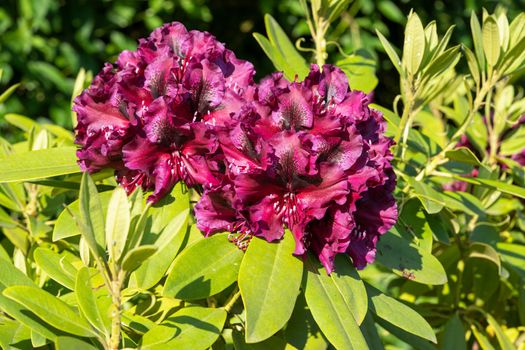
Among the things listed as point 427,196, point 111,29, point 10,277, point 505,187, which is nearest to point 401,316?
point 427,196

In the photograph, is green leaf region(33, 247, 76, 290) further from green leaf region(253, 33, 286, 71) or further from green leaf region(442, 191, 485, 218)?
green leaf region(442, 191, 485, 218)

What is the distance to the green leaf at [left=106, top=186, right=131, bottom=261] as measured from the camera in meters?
0.87

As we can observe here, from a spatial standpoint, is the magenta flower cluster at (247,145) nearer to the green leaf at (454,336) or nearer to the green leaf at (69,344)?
the green leaf at (69,344)

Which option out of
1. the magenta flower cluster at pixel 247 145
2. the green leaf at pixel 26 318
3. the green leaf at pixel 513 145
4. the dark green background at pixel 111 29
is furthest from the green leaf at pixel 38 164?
the dark green background at pixel 111 29

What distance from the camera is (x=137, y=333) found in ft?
3.31

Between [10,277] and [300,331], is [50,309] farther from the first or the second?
[300,331]

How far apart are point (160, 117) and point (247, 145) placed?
0.14 meters

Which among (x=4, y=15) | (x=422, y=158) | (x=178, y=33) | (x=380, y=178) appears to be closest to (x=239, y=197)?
(x=380, y=178)

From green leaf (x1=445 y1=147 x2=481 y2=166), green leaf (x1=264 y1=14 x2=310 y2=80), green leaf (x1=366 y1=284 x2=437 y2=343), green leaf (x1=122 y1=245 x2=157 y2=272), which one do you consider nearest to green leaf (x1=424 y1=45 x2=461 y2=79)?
green leaf (x1=445 y1=147 x2=481 y2=166)

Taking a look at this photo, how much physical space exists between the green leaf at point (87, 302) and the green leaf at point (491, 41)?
2.51ft

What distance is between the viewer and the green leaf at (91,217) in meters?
0.82

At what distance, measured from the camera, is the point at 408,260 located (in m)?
1.13

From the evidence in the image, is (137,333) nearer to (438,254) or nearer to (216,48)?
(216,48)

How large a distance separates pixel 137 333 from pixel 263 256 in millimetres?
200
